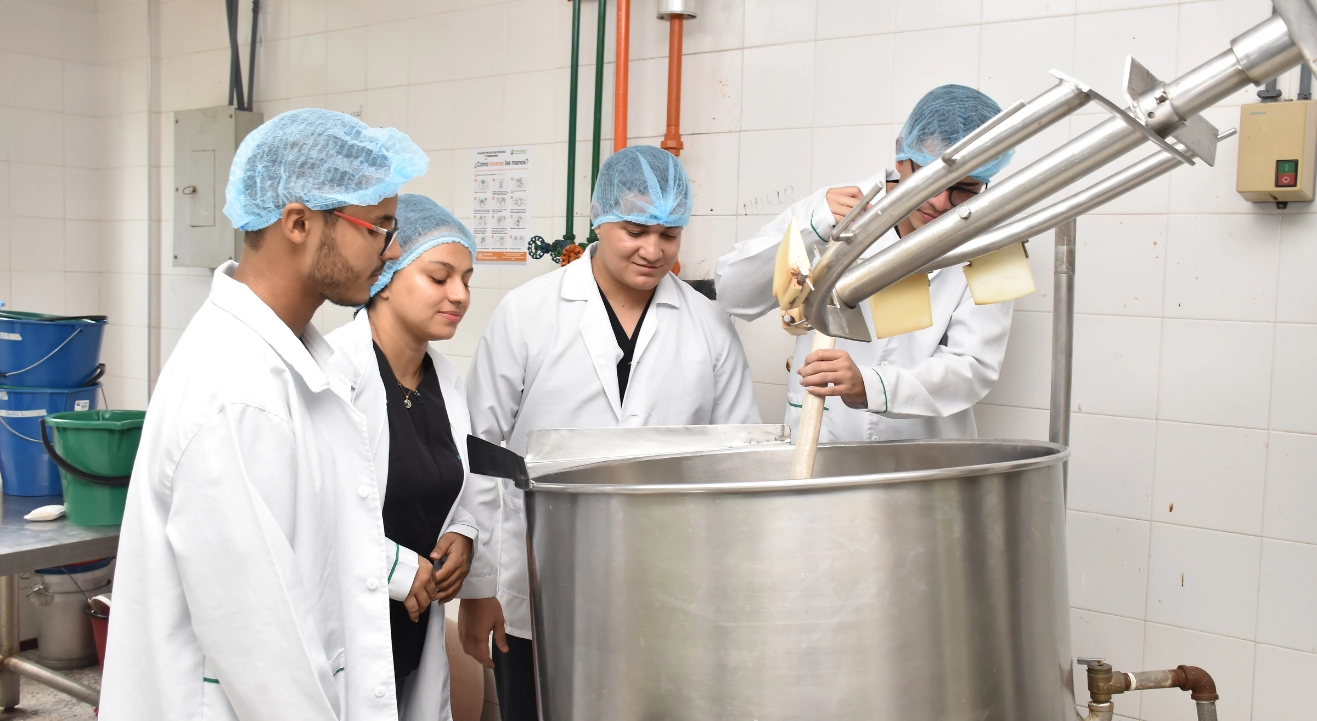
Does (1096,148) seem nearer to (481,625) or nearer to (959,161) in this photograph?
(959,161)

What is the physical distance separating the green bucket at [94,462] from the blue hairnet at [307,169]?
0.99 meters

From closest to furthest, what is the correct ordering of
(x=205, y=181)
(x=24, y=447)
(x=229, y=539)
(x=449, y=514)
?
(x=229, y=539) → (x=449, y=514) → (x=24, y=447) → (x=205, y=181)

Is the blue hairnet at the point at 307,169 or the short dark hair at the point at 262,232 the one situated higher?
the blue hairnet at the point at 307,169

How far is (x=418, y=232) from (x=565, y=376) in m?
0.40

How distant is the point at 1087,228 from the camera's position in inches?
77.3

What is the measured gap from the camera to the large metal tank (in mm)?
920

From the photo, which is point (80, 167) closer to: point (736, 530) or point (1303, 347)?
point (736, 530)

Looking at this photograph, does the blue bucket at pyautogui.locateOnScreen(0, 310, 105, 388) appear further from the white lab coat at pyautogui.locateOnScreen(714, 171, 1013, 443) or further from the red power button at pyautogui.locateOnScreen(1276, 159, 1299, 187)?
the red power button at pyautogui.locateOnScreen(1276, 159, 1299, 187)

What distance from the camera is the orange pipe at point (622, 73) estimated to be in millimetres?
2430

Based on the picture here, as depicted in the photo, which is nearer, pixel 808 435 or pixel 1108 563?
pixel 808 435

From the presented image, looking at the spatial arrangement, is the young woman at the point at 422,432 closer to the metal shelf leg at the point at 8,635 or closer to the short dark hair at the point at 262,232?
the short dark hair at the point at 262,232

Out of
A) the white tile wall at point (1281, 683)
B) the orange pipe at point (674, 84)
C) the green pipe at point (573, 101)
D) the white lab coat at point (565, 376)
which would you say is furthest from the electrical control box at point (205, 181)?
the white tile wall at point (1281, 683)

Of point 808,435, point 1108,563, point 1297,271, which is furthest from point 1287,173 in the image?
point 808,435

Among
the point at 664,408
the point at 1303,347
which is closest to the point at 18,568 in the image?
the point at 664,408
